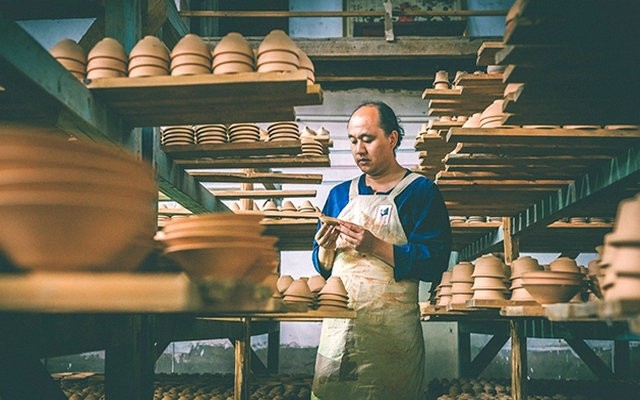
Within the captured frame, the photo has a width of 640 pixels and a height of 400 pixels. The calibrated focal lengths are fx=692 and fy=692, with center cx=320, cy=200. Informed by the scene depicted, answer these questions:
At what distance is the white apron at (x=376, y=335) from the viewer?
344 cm

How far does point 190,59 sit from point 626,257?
2103mm

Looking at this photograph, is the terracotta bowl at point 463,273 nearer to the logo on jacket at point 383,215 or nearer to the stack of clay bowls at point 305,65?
the logo on jacket at point 383,215

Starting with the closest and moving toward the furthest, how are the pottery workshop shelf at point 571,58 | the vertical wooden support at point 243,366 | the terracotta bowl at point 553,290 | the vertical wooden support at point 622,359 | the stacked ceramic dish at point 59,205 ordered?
the stacked ceramic dish at point 59,205, the pottery workshop shelf at point 571,58, the terracotta bowl at point 553,290, the vertical wooden support at point 243,366, the vertical wooden support at point 622,359

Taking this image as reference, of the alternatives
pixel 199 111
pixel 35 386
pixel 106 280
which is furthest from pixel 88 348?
pixel 106 280

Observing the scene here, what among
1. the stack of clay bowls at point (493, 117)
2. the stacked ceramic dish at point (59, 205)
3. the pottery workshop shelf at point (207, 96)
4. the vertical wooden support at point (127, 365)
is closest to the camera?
the stacked ceramic dish at point (59, 205)

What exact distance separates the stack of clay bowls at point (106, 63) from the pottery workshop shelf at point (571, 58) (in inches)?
64.6

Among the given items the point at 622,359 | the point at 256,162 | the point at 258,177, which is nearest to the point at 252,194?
the point at 258,177

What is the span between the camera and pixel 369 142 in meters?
3.64

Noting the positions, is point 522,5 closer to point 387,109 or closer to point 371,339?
point 387,109

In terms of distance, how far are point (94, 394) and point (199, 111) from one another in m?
3.22

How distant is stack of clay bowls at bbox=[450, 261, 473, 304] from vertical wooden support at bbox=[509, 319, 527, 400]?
597 millimetres

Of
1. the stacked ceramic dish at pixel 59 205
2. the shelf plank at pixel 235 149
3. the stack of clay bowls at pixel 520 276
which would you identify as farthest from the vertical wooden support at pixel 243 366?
the stacked ceramic dish at pixel 59 205

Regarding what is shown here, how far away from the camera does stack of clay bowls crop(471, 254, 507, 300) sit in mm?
4082

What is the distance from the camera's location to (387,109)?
3.78m
